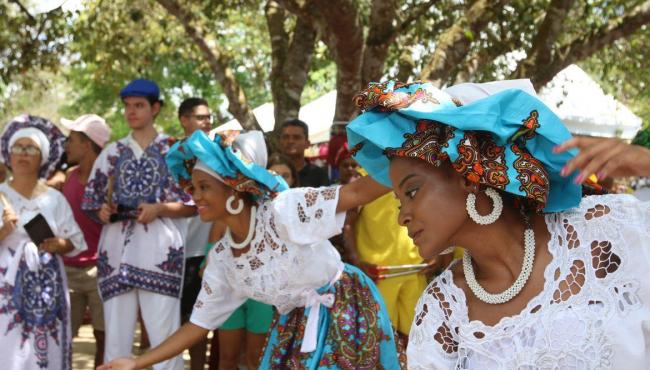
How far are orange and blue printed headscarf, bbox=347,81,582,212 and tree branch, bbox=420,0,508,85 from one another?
18.6 ft

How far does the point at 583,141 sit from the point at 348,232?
4291 mm

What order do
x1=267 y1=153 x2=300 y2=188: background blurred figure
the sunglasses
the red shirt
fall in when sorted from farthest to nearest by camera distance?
the red shirt → x1=267 y1=153 x2=300 y2=188: background blurred figure → the sunglasses

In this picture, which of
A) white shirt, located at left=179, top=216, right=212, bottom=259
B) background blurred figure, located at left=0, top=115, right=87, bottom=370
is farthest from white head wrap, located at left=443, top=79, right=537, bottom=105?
white shirt, located at left=179, top=216, right=212, bottom=259

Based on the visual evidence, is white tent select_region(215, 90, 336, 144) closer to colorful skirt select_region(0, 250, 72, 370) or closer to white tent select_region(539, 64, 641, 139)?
white tent select_region(539, 64, 641, 139)

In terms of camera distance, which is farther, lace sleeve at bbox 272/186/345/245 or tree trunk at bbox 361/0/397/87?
tree trunk at bbox 361/0/397/87

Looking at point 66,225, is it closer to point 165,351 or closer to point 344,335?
point 165,351

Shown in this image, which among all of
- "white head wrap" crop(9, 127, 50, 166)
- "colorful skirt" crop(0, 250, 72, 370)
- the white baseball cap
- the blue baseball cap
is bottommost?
"colorful skirt" crop(0, 250, 72, 370)

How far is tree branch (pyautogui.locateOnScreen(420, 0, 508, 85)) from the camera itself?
844 cm

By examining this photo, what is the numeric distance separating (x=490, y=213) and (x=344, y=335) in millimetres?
1963

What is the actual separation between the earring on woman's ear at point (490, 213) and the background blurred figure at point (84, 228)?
5204 millimetres

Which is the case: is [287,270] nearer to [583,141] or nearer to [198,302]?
[198,302]

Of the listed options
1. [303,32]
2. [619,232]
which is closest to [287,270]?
[619,232]

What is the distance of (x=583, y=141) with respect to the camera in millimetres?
2326

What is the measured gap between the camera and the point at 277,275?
4586 millimetres
